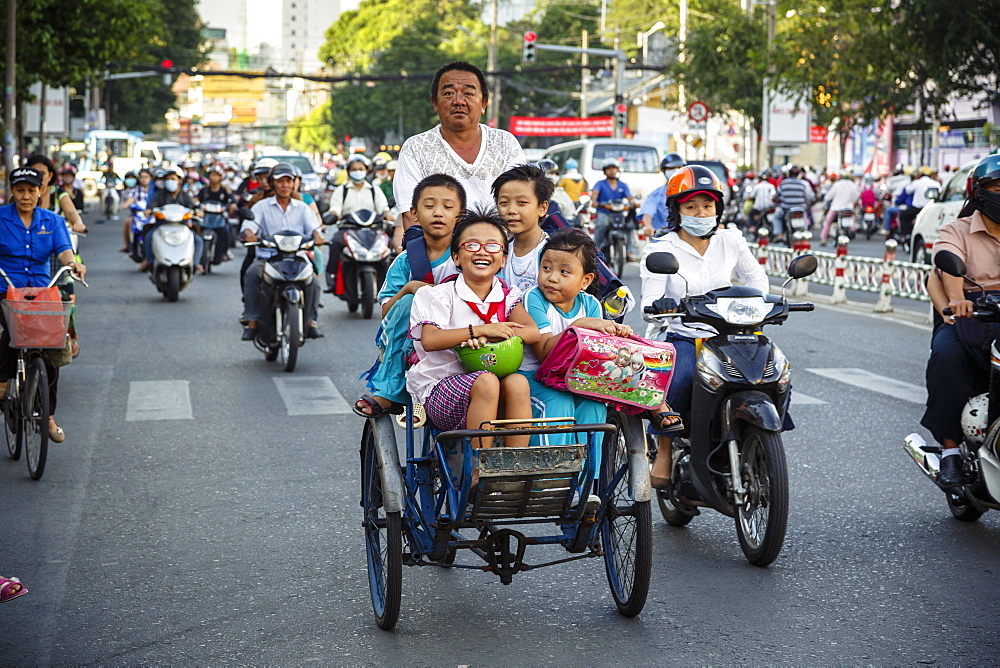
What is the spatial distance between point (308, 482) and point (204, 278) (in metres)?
15.1

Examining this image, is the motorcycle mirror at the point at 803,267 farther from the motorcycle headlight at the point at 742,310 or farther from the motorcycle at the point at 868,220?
the motorcycle at the point at 868,220

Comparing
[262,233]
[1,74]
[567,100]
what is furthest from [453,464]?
[567,100]

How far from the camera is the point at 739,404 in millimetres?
5797

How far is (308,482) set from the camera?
24.8ft

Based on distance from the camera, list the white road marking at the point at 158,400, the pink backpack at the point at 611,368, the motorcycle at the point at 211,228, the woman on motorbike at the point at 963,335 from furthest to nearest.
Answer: the motorcycle at the point at 211,228
the white road marking at the point at 158,400
the woman on motorbike at the point at 963,335
the pink backpack at the point at 611,368

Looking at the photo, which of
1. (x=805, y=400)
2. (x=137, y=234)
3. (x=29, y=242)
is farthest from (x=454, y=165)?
(x=137, y=234)

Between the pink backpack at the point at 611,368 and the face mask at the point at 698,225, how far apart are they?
70.4 inches

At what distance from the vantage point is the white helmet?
240 inches

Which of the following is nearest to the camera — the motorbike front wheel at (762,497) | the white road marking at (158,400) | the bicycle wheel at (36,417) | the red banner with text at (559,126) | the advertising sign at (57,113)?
the motorbike front wheel at (762,497)

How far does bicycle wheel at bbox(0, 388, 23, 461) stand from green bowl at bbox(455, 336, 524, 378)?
433cm

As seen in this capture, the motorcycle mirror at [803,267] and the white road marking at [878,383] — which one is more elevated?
the motorcycle mirror at [803,267]

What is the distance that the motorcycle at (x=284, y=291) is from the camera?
12.1 meters

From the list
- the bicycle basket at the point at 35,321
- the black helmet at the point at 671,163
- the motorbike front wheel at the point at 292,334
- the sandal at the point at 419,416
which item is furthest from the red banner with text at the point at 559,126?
the sandal at the point at 419,416

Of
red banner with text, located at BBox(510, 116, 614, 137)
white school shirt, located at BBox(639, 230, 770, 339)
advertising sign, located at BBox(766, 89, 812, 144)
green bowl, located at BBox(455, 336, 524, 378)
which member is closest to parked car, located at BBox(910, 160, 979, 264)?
advertising sign, located at BBox(766, 89, 812, 144)
